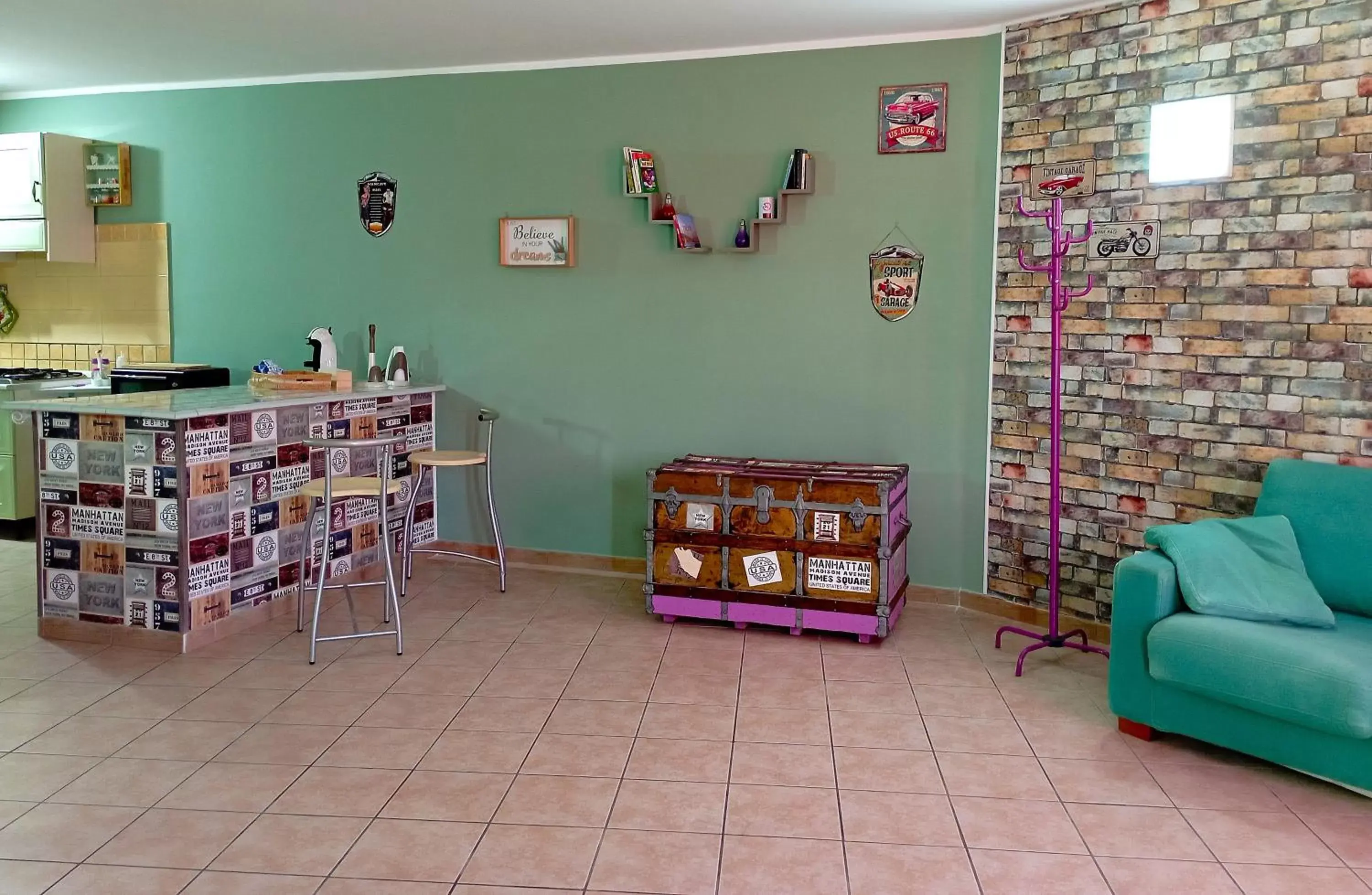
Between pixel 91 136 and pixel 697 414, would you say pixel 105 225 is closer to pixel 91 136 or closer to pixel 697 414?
pixel 91 136

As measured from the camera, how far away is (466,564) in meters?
5.77

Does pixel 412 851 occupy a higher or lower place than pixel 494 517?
lower

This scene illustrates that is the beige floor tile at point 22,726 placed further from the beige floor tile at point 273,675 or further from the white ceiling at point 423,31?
the white ceiling at point 423,31

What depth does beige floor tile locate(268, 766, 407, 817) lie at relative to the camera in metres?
2.85

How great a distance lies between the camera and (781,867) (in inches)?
102

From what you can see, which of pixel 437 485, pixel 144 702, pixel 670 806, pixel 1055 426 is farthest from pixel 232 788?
pixel 1055 426

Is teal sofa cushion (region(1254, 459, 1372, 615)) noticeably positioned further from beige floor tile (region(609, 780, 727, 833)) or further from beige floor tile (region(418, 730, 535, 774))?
beige floor tile (region(418, 730, 535, 774))

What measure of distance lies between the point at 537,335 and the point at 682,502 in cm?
149

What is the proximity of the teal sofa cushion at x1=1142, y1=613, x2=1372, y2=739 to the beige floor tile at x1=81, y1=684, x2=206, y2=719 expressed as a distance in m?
3.25

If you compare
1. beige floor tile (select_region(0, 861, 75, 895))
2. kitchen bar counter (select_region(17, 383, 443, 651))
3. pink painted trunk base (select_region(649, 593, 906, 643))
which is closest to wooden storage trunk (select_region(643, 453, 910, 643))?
pink painted trunk base (select_region(649, 593, 906, 643))

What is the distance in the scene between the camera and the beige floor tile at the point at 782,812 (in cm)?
277

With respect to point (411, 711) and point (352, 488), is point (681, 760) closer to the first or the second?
point (411, 711)

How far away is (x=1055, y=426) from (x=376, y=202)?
375cm

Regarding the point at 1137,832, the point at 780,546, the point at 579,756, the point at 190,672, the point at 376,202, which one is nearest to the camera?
the point at 1137,832
